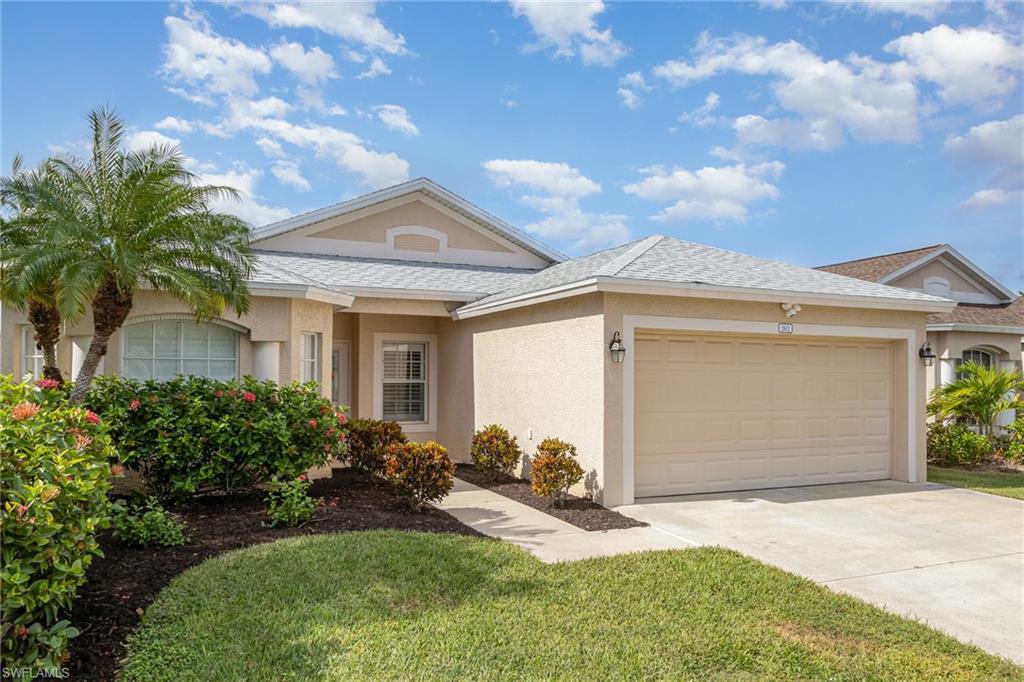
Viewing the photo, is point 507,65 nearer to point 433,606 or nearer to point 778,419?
point 778,419

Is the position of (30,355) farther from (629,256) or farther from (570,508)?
(629,256)

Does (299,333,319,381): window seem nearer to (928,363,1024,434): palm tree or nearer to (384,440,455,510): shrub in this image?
(384,440,455,510): shrub

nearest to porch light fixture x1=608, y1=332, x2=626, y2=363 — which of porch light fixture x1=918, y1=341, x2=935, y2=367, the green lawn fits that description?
porch light fixture x1=918, y1=341, x2=935, y2=367

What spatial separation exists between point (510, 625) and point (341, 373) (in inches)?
394

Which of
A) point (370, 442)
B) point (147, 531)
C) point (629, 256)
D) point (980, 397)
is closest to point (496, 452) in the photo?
point (370, 442)

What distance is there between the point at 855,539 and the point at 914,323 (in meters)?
5.82

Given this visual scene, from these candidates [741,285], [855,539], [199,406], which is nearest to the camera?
[855,539]

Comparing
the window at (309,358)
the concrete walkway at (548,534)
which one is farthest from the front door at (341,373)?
the concrete walkway at (548,534)

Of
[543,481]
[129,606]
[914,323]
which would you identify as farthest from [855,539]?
[129,606]

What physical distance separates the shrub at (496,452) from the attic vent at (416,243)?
603cm

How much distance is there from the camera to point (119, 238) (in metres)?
8.10

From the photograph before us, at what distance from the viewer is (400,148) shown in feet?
46.4

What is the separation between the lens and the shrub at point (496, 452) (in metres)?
11.2

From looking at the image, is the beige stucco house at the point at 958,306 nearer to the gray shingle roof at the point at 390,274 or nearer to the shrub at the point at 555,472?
the gray shingle roof at the point at 390,274
